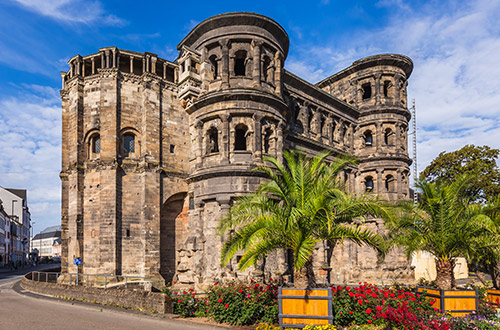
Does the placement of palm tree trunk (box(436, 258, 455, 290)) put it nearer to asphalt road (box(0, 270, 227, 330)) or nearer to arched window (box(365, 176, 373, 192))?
asphalt road (box(0, 270, 227, 330))

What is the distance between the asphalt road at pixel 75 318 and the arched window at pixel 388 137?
2710cm

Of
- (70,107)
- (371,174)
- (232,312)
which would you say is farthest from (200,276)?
(371,174)

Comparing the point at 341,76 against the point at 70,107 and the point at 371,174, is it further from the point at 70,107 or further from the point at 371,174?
the point at 70,107

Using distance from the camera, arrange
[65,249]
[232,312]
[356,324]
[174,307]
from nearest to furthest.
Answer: [356,324]
[232,312]
[174,307]
[65,249]

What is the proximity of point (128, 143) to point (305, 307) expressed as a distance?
56.3ft

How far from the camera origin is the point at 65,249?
23531 millimetres

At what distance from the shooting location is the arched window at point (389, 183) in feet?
108

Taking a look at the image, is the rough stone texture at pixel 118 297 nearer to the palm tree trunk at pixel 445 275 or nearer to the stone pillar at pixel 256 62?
the palm tree trunk at pixel 445 275

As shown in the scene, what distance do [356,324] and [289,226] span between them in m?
3.25

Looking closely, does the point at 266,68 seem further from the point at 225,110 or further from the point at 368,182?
the point at 368,182

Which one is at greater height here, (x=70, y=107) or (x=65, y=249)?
(x=70, y=107)

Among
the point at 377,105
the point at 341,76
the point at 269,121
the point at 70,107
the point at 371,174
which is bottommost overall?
the point at 371,174

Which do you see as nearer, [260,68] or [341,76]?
[260,68]

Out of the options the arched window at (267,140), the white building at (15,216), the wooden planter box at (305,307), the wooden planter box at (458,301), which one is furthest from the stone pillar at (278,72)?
the white building at (15,216)
